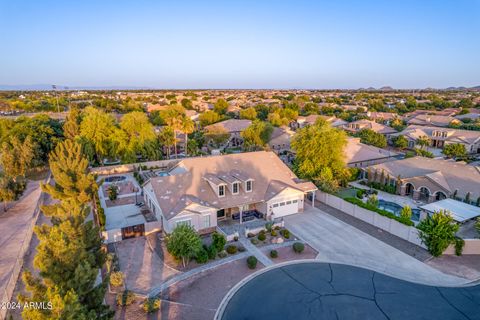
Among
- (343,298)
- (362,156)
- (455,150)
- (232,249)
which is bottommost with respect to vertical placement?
(343,298)

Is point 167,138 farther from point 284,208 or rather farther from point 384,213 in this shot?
point 384,213

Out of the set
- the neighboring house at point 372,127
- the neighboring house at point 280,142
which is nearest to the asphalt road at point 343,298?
the neighboring house at point 280,142

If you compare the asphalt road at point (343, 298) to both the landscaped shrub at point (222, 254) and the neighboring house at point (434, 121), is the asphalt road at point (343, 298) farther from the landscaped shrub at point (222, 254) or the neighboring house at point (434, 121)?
the neighboring house at point (434, 121)

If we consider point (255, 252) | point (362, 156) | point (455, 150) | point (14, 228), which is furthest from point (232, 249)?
point (455, 150)

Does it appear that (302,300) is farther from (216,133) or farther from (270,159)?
(216,133)

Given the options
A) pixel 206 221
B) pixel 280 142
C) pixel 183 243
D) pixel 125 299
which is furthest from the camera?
pixel 280 142

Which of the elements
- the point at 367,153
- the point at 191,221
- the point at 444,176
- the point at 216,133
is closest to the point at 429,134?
the point at 367,153

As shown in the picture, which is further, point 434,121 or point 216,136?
point 434,121
